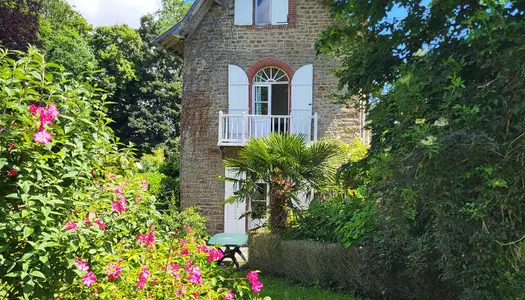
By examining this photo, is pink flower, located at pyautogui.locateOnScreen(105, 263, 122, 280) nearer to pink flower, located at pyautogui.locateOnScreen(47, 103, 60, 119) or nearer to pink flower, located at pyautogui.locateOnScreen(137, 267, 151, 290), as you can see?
pink flower, located at pyautogui.locateOnScreen(137, 267, 151, 290)

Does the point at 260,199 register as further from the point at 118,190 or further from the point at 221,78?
the point at 221,78

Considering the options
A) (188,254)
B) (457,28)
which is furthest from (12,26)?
(457,28)

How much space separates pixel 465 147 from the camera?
3.04m

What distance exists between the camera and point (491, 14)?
321cm

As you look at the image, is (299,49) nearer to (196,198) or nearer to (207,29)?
(207,29)

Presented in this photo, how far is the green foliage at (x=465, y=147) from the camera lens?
3133 mm

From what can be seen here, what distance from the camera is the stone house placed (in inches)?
504

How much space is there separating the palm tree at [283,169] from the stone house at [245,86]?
4.29 meters

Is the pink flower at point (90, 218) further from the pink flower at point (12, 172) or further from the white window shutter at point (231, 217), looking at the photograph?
the white window shutter at point (231, 217)

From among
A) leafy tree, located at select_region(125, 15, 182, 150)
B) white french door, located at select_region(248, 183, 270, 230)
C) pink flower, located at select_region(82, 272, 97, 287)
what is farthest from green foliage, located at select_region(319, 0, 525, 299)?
leafy tree, located at select_region(125, 15, 182, 150)

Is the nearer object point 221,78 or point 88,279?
point 88,279

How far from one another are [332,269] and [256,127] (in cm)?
660

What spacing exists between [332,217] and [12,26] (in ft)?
34.8

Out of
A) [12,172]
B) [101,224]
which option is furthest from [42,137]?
[101,224]
